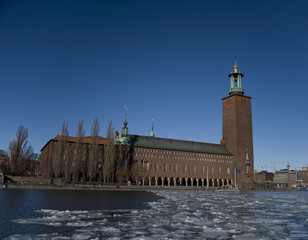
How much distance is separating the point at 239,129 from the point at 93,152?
45.2 metres

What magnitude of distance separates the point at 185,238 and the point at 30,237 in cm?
514

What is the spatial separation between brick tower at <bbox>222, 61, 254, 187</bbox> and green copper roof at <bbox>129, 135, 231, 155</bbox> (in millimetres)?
3386

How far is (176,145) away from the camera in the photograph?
265 feet

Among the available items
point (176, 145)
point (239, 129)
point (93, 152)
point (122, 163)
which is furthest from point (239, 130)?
point (93, 152)

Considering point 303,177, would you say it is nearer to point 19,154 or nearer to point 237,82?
point 237,82

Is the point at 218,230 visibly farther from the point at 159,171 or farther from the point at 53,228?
the point at 159,171

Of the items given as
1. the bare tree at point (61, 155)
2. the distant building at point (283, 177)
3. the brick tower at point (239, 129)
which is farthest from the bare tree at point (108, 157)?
the distant building at point (283, 177)

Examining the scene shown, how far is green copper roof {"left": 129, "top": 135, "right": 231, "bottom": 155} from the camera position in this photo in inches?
2977

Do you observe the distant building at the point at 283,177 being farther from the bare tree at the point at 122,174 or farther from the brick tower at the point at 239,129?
the bare tree at the point at 122,174

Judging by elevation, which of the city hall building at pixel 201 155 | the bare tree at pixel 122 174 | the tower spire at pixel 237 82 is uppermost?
the tower spire at pixel 237 82

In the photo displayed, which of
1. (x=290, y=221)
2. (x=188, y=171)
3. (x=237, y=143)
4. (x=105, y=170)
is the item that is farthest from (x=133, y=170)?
(x=290, y=221)

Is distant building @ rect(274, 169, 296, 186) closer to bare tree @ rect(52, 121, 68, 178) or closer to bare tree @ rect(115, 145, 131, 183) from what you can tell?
bare tree @ rect(115, 145, 131, 183)

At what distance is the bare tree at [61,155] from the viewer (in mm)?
53125

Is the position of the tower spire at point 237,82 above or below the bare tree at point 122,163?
above
